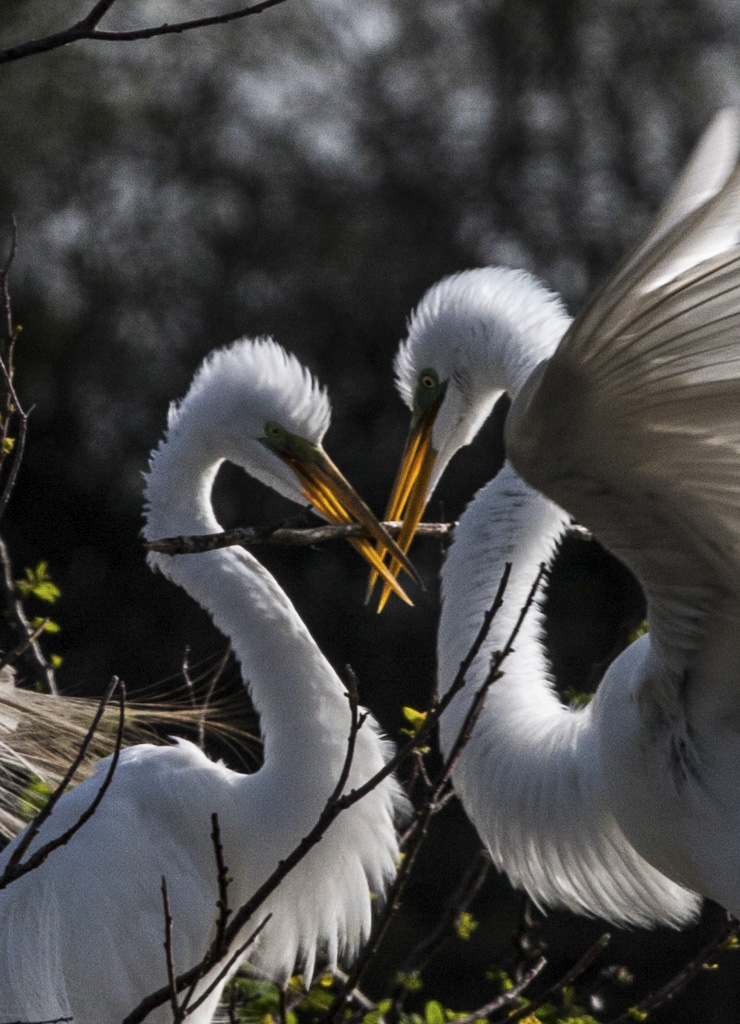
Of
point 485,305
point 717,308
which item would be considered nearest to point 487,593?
point 485,305

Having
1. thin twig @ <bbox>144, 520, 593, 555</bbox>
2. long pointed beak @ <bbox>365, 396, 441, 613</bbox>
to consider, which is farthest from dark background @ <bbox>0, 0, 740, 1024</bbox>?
thin twig @ <bbox>144, 520, 593, 555</bbox>

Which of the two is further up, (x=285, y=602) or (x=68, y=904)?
(x=285, y=602)

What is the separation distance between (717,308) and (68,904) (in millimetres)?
1378

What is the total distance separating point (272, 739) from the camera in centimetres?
219

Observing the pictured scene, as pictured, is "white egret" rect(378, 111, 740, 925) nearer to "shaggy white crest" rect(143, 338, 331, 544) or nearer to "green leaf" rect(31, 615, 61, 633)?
"shaggy white crest" rect(143, 338, 331, 544)

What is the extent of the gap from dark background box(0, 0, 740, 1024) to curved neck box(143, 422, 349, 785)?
148 inches

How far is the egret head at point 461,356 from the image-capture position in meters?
2.42

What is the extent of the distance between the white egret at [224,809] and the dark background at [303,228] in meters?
3.72

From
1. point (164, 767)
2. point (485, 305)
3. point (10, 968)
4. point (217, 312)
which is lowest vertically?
point (10, 968)

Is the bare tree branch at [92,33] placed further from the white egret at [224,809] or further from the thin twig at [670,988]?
the thin twig at [670,988]

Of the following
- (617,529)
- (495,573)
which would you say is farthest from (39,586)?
(617,529)

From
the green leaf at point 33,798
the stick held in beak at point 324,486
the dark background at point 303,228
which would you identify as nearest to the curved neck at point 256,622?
the stick held in beak at point 324,486

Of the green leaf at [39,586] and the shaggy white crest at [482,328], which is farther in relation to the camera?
the shaggy white crest at [482,328]

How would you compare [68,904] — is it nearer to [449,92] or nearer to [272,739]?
[272,739]
